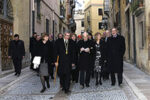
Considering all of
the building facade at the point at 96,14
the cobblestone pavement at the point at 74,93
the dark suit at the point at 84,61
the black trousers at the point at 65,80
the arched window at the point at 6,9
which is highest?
the building facade at the point at 96,14

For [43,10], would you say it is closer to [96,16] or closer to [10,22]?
[10,22]

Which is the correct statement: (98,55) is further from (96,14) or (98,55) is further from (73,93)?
(96,14)

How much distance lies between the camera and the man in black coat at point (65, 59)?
21.8 ft

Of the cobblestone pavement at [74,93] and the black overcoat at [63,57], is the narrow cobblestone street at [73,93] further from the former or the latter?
the black overcoat at [63,57]

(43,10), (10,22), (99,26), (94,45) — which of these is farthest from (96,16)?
(94,45)

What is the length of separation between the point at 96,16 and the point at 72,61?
46.9 metres

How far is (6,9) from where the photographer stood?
1108cm

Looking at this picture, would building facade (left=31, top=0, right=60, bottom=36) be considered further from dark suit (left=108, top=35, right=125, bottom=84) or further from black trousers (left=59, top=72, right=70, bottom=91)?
black trousers (left=59, top=72, right=70, bottom=91)

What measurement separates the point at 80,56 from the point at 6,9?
560 centimetres

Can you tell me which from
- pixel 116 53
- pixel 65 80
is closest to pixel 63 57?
pixel 65 80

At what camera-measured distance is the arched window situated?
34.6ft

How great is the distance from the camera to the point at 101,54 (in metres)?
7.87

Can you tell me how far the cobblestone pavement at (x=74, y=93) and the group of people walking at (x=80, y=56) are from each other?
258mm

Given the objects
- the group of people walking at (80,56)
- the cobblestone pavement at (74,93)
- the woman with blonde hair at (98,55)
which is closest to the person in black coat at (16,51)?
the cobblestone pavement at (74,93)
